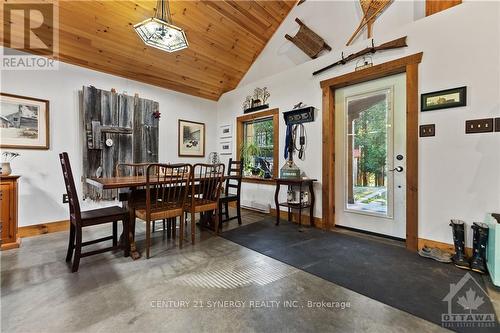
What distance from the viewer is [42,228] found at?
3.20 meters

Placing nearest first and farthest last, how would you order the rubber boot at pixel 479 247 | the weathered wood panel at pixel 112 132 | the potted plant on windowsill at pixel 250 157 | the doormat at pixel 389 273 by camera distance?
the doormat at pixel 389 273 < the rubber boot at pixel 479 247 < the weathered wood panel at pixel 112 132 < the potted plant on windowsill at pixel 250 157

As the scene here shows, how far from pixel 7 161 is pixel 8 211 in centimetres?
74

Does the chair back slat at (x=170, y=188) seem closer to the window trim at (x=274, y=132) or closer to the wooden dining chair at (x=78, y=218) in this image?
the wooden dining chair at (x=78, y=218)

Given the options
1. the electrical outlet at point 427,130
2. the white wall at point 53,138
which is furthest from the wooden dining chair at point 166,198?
the electrical outlet at point 427,130

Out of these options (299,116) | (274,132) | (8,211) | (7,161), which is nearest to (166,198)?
(8,211)

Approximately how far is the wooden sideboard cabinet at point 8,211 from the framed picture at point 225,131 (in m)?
3.56

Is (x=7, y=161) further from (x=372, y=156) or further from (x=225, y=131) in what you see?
(x=372, y=156)

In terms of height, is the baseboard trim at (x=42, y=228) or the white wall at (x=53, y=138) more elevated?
the white wall at (x=53, y=138)

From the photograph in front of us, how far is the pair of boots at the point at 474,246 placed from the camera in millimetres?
2100

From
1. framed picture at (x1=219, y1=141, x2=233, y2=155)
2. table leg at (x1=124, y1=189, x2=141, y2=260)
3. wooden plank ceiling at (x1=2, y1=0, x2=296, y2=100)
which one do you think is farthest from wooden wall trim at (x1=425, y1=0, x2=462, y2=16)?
table leg at (x1=124, y1=189, x2=141, y2=260)

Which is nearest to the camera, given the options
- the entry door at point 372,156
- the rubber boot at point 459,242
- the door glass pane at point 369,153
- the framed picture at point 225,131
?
the rubber boot at point 459,242

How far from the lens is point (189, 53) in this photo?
4090mm

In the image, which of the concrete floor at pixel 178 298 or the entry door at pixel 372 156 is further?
the entry door at pixel 372 156

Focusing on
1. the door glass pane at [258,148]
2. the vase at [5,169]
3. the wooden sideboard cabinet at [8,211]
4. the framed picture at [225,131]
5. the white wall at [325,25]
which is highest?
the white wall at [325,25]
